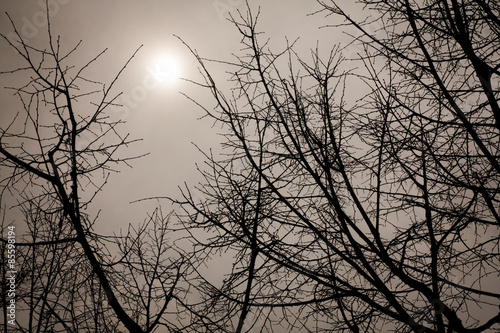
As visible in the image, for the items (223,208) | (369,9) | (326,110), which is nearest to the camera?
(326,110)

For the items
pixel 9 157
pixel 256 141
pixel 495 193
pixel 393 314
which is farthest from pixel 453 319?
pixel 9 157

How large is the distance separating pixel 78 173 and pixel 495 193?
370 cm

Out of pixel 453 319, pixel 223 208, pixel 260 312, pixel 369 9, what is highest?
pixel 369 9

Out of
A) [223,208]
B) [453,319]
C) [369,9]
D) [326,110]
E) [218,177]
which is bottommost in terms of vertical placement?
[453,319]

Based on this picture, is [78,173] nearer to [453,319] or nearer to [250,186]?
[250,186]

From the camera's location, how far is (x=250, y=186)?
116 inches

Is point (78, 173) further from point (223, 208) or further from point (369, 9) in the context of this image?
point (369, 9)

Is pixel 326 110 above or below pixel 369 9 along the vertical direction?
below

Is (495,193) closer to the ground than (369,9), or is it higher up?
closer to the ground

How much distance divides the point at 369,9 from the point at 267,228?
2355 mm

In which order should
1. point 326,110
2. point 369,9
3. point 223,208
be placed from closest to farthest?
1. point 326,110
2. point 223,208
3. point 369,9

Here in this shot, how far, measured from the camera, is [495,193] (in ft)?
9.58

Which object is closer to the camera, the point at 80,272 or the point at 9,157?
the point at 9,157

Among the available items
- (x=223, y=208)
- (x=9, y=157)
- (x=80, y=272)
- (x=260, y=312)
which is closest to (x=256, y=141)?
(x=223, y=208)
